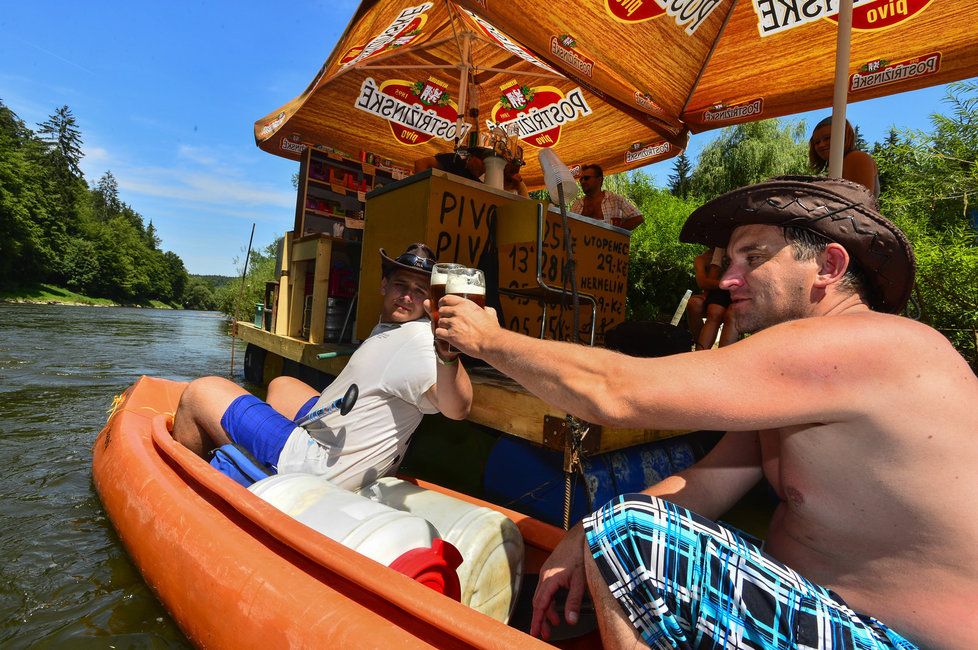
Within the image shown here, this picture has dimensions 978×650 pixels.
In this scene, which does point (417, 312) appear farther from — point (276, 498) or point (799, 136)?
point (799, 136)

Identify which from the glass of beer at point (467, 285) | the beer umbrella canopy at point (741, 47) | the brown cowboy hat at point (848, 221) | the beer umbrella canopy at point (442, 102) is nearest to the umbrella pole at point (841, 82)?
the beer umbrella canopy at point (741, 47)

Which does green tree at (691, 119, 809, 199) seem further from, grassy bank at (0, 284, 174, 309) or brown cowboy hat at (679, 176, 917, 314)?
grassy bank at (0, 284, 174, 309)

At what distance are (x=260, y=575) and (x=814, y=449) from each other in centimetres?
153

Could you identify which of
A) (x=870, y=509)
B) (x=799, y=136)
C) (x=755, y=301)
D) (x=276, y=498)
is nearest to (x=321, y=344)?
(x=276, y=498)

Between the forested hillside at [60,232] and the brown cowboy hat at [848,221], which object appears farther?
the forested hillside at [60,232]

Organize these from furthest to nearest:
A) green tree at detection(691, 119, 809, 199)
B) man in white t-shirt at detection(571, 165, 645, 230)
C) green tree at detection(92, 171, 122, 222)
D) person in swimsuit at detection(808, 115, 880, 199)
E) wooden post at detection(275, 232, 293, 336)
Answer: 1. green tree at detection(92, 171, 122, 222)
2. green tree at detection(691, 119, 809, 199)
3. wooden post at detection(275, 232, 293, 336)
4. man in white t-shirt at detection(571, 165, 645, 230)
5. person in swimsuit at detection(808, 115, 880, 199)

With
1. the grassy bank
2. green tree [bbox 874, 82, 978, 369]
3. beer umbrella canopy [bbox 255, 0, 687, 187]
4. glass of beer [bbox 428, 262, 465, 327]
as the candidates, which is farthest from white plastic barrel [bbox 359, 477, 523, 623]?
the grassy bank

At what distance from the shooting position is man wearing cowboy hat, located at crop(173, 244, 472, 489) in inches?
88.5

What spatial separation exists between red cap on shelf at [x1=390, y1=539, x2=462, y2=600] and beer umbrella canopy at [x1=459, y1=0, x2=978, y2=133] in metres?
3.12

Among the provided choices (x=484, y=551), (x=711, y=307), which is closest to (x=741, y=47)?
(x=711, y=307)

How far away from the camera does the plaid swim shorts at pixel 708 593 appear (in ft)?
3.36

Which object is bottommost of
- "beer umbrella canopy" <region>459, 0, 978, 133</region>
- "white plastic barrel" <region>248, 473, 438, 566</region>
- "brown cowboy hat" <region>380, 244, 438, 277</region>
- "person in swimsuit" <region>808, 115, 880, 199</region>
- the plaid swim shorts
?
"white plastic barrel" <region>248, 473, 438, 566</region>

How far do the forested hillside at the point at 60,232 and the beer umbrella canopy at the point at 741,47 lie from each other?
168 feet

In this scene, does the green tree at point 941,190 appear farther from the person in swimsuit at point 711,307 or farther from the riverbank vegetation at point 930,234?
Result: the person in swimsuit at point 711,307
